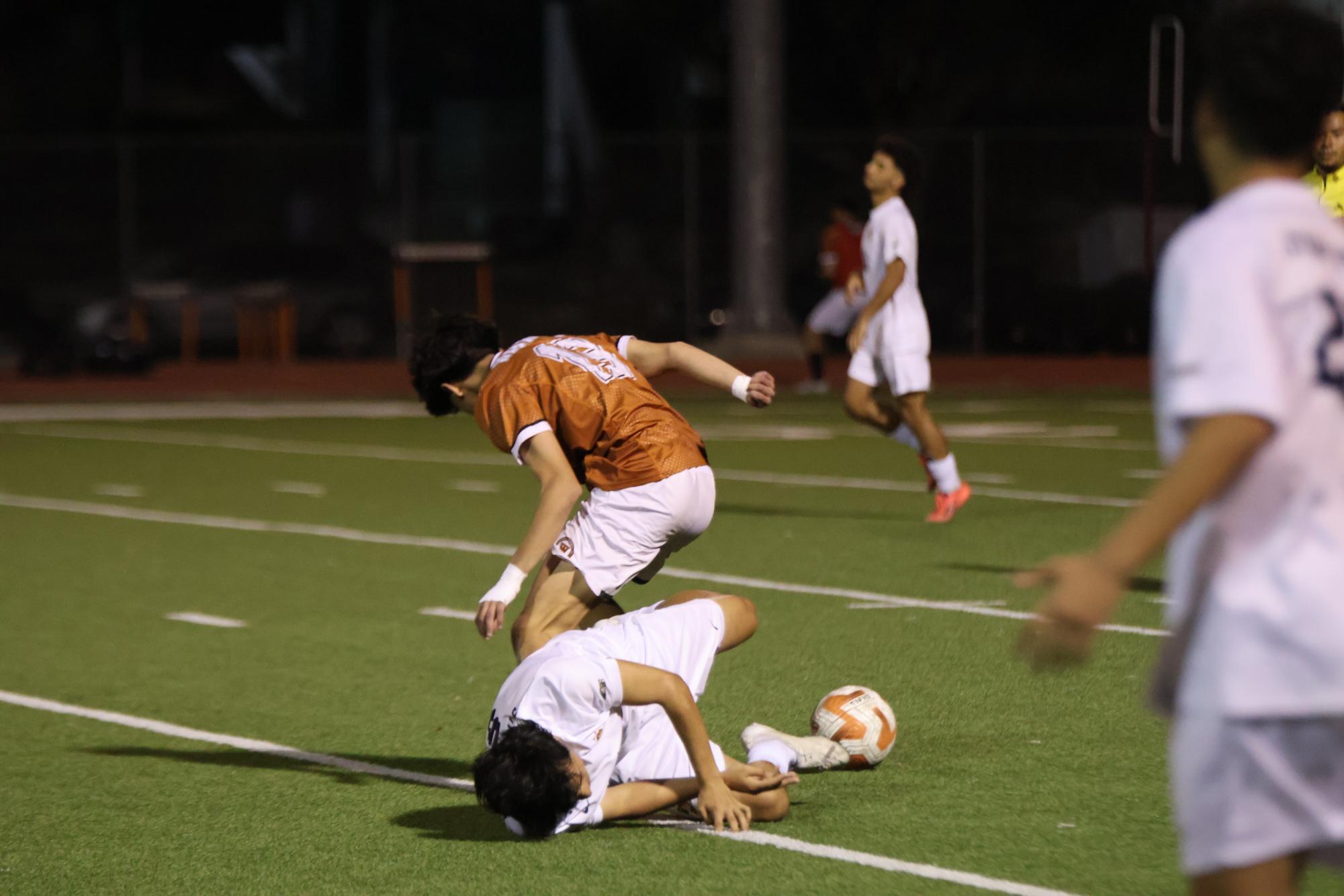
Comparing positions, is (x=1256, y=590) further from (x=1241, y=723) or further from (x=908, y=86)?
(x=908, y=86)

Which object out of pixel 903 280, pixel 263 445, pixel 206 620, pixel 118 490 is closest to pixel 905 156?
pixel 903 280

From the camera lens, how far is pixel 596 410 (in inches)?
255

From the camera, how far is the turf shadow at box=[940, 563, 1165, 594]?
9.47 m

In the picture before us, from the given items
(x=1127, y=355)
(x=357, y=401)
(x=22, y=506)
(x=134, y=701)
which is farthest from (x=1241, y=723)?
(x=1127, y=355)

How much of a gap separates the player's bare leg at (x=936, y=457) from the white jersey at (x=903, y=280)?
32cm

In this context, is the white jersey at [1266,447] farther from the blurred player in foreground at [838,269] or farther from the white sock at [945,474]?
the blurred player in foreground at [838,269]

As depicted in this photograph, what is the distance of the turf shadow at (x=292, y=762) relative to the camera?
6496mm

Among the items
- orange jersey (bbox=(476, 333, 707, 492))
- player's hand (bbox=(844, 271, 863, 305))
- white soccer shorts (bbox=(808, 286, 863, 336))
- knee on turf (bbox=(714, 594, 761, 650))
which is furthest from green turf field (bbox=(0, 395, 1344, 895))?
white soccer shorts (bbox=(808, 286, 863, 336))

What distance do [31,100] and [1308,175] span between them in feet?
127

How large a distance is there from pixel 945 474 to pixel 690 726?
22.2 ft

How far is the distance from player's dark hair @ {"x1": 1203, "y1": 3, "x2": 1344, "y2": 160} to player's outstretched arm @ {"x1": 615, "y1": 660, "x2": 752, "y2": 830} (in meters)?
2.69

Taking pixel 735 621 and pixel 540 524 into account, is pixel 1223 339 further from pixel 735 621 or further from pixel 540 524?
pixel 735 621

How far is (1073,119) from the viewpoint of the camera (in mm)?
35375

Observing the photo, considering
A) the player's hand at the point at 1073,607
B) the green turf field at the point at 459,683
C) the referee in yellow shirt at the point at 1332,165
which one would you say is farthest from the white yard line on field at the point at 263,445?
the player's hand at the point at 1073,607
